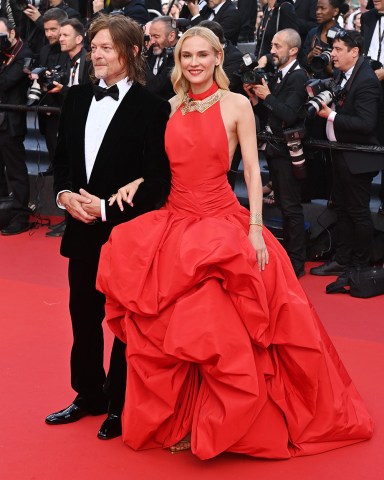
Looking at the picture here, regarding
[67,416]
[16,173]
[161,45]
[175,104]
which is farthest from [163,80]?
[67,416]

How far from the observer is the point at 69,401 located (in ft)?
13.2

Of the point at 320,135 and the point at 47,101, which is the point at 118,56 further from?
the point at 47,101

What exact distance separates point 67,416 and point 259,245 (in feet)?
3.75

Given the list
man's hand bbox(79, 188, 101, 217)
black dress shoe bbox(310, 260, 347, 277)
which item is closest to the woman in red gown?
man's hand bbox(79, 188, 101, 217)

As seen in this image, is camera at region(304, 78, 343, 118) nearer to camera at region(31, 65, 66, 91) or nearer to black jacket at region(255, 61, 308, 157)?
black jacket at region(255, 61, 308, 157)

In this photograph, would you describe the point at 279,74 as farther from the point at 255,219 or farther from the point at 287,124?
the point at 255,219

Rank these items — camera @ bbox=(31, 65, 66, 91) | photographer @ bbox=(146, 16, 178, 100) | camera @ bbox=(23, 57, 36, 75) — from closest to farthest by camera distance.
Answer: photographer @ bbox=(146, 16, 178, 100) → camera @ bbox=(31, 65, 66, 91) → camera @ bbox=(23, 57, 36, 75)

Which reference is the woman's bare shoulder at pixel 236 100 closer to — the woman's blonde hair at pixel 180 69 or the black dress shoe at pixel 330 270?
the woman's blonde hair at pixel 180 69

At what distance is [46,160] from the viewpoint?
861 cm

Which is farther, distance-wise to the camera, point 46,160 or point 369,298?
point 46,160

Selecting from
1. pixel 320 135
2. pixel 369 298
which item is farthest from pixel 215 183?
pixel 320 135

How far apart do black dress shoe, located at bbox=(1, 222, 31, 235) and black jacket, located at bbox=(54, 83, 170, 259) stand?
3.97m

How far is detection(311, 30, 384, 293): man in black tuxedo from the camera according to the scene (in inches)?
230

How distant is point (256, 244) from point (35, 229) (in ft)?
14.6
